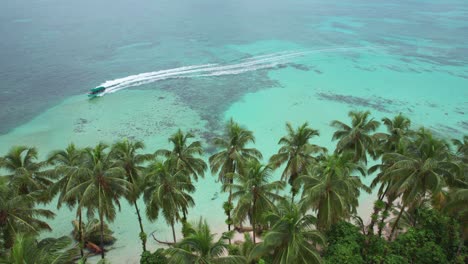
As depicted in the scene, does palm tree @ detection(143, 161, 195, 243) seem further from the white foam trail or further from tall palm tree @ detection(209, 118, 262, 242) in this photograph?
the white foam trail

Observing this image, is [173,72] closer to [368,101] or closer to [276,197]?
[368,101]

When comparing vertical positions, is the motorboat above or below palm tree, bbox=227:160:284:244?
above

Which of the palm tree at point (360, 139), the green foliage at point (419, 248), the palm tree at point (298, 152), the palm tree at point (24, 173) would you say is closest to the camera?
the green foliage at point (419, 248)

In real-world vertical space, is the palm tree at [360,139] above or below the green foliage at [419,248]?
above

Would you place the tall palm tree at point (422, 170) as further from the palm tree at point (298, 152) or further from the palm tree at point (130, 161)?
the palm tree at point (130, 161)

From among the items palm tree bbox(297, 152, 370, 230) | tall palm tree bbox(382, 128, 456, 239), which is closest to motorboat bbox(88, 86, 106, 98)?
palm tree bbox(297, 152, 370, 230)

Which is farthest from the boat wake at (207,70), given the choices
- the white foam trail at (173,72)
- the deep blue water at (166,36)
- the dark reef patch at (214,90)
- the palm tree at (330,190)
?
the palm tree at (330,190)

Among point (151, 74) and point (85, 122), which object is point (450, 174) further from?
point (151, 74)
